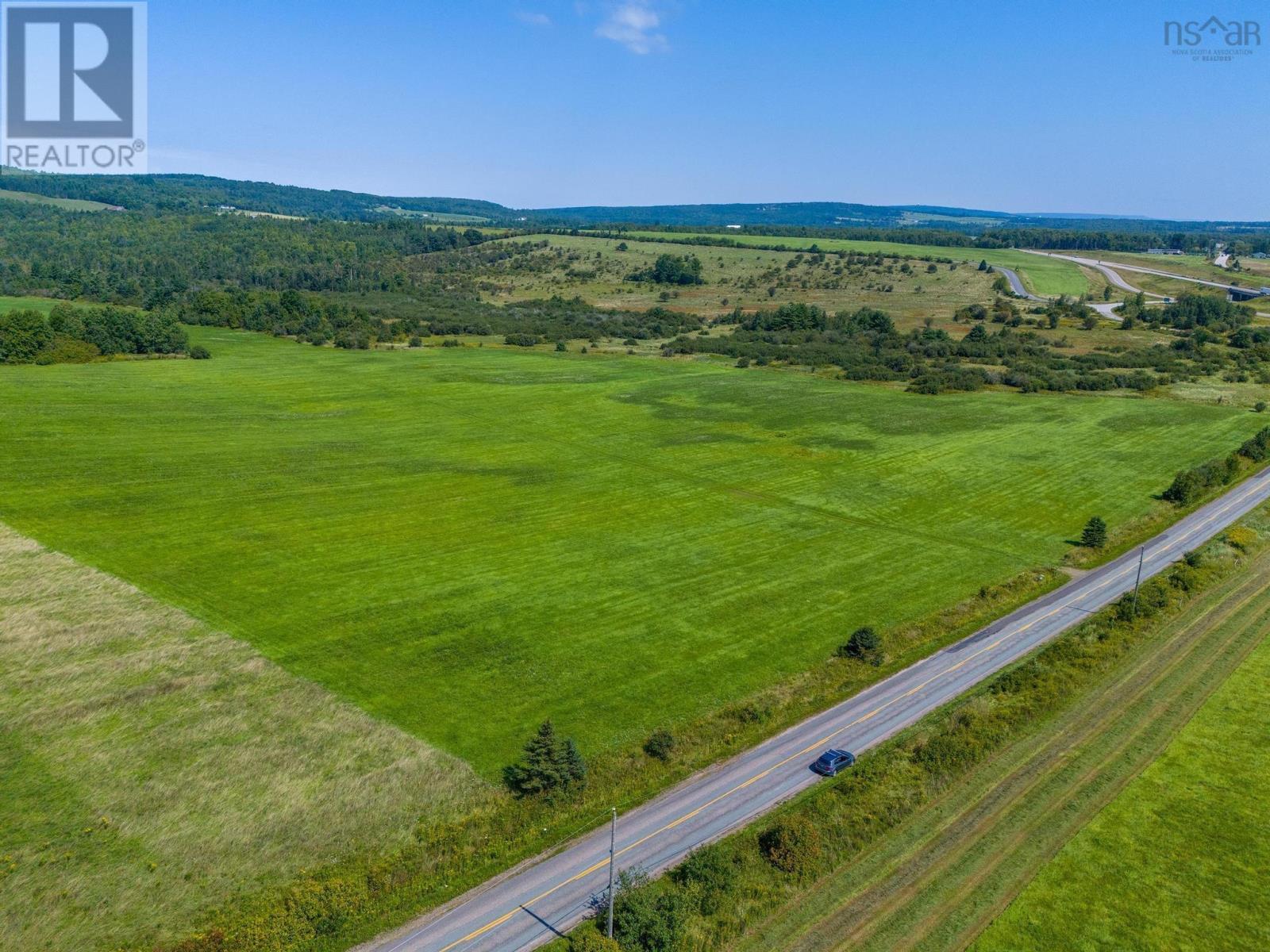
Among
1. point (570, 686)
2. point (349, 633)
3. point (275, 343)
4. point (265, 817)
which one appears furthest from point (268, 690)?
point (275, 343)

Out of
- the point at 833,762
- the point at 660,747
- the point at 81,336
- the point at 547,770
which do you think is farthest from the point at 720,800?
the point at 81,336

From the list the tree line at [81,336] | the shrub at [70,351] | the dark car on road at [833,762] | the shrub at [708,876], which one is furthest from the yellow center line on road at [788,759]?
the shrub at [70,351]

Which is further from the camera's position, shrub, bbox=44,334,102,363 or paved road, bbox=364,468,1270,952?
shrub, bbox=44,334,102,363

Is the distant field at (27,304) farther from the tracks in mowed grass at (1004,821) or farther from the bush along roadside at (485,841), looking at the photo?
the tracks in mowed grass at (1004,821)

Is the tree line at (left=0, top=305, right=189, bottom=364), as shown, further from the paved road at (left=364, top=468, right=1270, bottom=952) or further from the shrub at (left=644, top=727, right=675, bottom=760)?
the paved road at (left=364, top=468, right=1270, bottom=952)

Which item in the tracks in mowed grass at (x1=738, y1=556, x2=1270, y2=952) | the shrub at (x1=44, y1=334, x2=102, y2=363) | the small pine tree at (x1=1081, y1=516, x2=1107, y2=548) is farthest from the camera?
the shrub at (x1=44, y1=334, x2=102, y2=363)

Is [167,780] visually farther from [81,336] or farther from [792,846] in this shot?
[81,336]

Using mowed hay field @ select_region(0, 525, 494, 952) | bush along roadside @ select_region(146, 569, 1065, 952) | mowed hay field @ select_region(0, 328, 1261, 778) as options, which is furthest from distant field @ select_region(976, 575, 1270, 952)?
mowed hay field @ select_region(0, 525, 494, 952)
